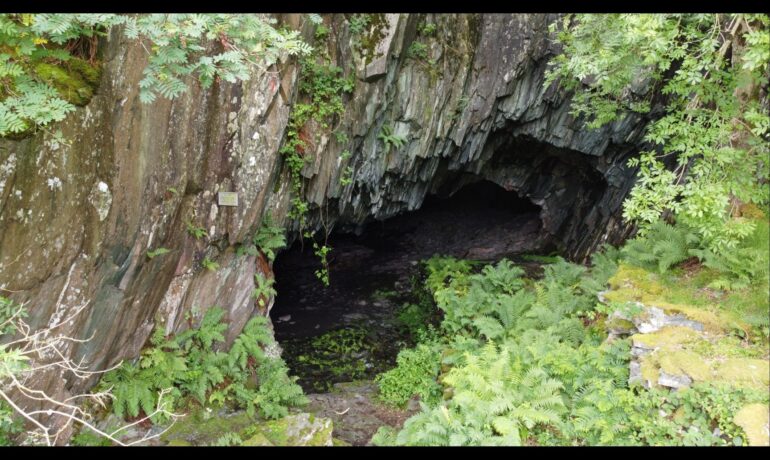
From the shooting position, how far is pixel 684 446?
551cm

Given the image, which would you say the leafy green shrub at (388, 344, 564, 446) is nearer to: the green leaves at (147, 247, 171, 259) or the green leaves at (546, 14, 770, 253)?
the green leaves at (546, 14, 770, 253)

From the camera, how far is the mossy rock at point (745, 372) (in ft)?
18.6

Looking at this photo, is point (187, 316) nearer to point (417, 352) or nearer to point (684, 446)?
point (417, 352)

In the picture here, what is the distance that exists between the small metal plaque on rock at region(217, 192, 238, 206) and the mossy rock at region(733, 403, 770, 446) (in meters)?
8.57

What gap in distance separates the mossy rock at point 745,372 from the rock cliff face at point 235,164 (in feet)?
25.1

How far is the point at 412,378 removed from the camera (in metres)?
10.3

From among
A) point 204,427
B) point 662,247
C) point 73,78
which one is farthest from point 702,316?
point 73,78

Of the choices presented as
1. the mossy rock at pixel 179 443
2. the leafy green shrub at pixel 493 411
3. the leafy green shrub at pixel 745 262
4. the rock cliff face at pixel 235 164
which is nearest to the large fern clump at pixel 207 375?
the rock cliff face at pixel 235 164

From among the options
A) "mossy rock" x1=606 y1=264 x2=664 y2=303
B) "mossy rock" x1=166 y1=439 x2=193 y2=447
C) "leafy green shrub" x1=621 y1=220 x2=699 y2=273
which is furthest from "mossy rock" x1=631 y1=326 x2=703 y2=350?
"mossy rock" x1=166 y1=439 x2=193 y2=447

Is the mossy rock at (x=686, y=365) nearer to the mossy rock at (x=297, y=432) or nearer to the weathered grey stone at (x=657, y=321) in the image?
the weathered grey stone at (x=657, y=321)

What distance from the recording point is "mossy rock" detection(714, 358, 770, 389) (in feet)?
18.6

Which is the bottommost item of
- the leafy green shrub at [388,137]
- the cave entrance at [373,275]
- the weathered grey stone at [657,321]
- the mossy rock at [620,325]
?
the cave entrance at [373,275]
